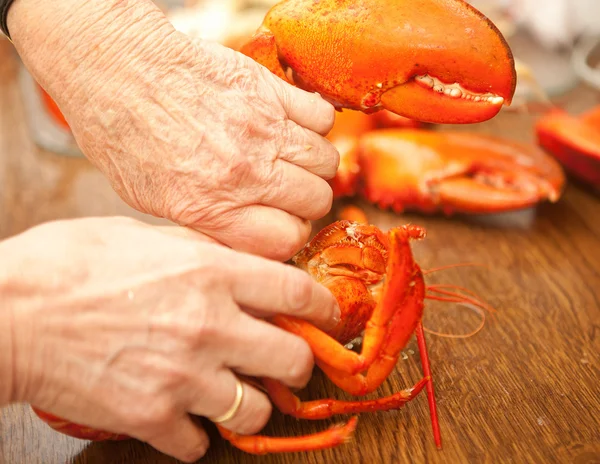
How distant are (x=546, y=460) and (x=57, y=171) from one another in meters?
1.27

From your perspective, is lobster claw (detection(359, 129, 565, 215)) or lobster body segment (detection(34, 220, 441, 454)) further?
lobster claw (detection(359, 129, 565, 215))

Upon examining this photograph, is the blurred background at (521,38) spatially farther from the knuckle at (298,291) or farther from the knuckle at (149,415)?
the knuckle at (149,415)

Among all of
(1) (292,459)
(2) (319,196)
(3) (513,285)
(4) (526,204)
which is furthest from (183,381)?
(4) (526,204)

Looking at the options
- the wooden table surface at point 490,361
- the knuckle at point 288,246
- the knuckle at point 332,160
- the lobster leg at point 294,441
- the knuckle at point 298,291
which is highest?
the knuckle at point 332,160

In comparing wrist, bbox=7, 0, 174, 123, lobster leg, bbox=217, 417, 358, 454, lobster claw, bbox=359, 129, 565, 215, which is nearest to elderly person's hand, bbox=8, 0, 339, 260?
wrist, bbox=7, 0, 174, 123

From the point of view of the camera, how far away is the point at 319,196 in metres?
0.86

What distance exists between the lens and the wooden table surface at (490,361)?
796 mm

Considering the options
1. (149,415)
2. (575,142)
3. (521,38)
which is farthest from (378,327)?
(521,38)

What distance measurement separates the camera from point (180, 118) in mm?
795

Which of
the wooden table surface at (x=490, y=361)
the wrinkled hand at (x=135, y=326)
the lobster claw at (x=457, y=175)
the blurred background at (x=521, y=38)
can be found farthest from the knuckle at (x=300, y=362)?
the blurred background at (x=521, y=38)

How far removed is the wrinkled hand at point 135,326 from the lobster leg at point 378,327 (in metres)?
0.05

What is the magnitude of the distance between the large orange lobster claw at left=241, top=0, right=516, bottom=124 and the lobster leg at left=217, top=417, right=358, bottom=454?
17.0 inches

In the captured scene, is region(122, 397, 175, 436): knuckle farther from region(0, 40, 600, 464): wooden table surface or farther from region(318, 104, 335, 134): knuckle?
region(318, 104, 335, 134): knuckle

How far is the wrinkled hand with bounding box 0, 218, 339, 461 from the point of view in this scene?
65cm
